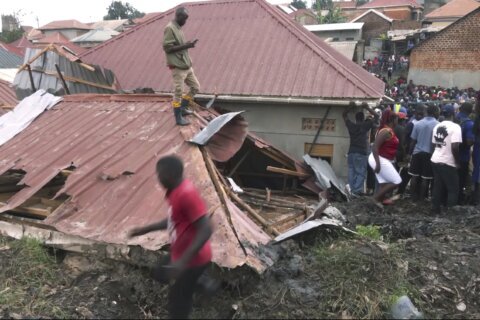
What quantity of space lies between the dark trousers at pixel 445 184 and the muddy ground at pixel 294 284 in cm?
167

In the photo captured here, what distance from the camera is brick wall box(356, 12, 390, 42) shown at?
138 ft

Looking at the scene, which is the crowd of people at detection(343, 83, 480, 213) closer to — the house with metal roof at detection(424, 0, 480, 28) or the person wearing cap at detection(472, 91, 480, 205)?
the person wearing cap at detection(472, 91, 480, 205)

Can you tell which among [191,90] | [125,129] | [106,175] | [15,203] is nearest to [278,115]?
[191,90]

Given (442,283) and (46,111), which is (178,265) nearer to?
(442,283)

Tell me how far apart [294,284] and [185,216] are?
1603 mm

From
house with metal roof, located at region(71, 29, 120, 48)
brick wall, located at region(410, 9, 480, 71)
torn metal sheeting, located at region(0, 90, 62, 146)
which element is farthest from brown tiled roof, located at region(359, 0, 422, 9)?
torn metal sheeting, located at region(0, 90, 62, 146)

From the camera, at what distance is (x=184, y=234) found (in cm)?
317

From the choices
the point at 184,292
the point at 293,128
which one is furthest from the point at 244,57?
the point at 184,292

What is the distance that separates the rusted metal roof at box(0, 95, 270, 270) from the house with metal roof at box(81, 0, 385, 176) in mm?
2541

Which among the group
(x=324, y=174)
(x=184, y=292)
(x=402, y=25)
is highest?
(x=402, y=25)

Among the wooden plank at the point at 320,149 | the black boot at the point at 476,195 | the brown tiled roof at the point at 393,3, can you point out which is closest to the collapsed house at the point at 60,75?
the wooden plank at the point at 320,149

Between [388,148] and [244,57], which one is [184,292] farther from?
[244,57]

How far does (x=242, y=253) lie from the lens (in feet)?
14.3

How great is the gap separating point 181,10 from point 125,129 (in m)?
2.08
